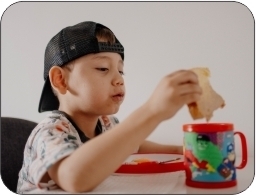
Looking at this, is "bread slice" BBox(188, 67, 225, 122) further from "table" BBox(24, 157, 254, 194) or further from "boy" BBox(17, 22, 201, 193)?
"table" BBox(24, 157, 254, 194)

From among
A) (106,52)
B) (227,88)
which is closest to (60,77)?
(106,52)

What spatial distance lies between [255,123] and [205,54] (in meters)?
0.28

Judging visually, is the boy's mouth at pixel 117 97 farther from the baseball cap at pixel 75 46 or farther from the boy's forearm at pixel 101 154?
the boy's forearm at pixel 101 154

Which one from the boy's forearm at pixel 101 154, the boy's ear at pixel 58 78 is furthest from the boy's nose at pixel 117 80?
the boy's forearm at pixel 101 154

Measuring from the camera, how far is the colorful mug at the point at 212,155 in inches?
22.9

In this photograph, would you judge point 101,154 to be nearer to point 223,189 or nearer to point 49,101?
point 223,189

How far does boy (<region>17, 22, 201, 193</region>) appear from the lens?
0.56m

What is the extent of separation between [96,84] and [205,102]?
0.28 meters

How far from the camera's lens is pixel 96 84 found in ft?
2.58

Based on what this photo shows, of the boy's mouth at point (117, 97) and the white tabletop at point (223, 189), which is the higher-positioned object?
the boy's mouth at point (117, 97)

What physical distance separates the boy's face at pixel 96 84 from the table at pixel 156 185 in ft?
0.60

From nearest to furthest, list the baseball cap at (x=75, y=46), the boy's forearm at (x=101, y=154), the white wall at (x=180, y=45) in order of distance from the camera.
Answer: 1. the boy's forearm at (x=101, y=154)
2. the baseball cap at (x=75, y=46)
3. the white wall at (x=180, y=45)

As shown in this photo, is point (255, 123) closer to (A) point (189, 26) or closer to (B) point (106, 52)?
(A) point (189, 26)

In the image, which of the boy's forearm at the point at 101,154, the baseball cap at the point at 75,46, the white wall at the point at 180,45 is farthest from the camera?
the white wall at the point at 180,45
